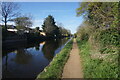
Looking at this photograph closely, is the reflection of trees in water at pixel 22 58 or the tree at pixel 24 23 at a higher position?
the tree at pixel 24 23

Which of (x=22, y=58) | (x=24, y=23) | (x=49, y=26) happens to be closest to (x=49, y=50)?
(x=22, y=58)

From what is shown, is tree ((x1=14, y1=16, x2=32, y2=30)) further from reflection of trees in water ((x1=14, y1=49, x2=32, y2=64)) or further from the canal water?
reflection of trees in water ((x1=14, y1=49, x2=32, y2=64))

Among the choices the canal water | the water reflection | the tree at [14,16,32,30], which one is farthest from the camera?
the tree at [14,16,32,30]

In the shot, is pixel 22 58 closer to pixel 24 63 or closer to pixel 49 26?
pixel 24 63

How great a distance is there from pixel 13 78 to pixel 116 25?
6392mm

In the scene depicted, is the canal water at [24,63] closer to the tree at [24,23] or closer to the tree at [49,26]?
the tree at [24,23]

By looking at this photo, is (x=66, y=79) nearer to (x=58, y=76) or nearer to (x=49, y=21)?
(x=58, y=76)

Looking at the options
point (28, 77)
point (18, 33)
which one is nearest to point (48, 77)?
point (28, 77)

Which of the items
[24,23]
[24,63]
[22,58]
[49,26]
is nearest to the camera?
[24,63]

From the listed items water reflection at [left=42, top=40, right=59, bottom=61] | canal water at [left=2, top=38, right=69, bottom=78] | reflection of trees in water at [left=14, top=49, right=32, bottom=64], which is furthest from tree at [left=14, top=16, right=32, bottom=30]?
reflection of trees in water at [left=14, top=49, right=32, bottom=64]

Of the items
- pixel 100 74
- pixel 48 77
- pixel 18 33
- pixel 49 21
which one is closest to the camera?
pixel 100 74

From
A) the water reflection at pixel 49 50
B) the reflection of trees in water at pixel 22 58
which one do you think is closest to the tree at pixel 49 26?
the water reflection at pixel 49 50

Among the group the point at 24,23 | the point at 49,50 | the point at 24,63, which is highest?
the point at 24,23

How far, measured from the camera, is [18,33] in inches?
1682
